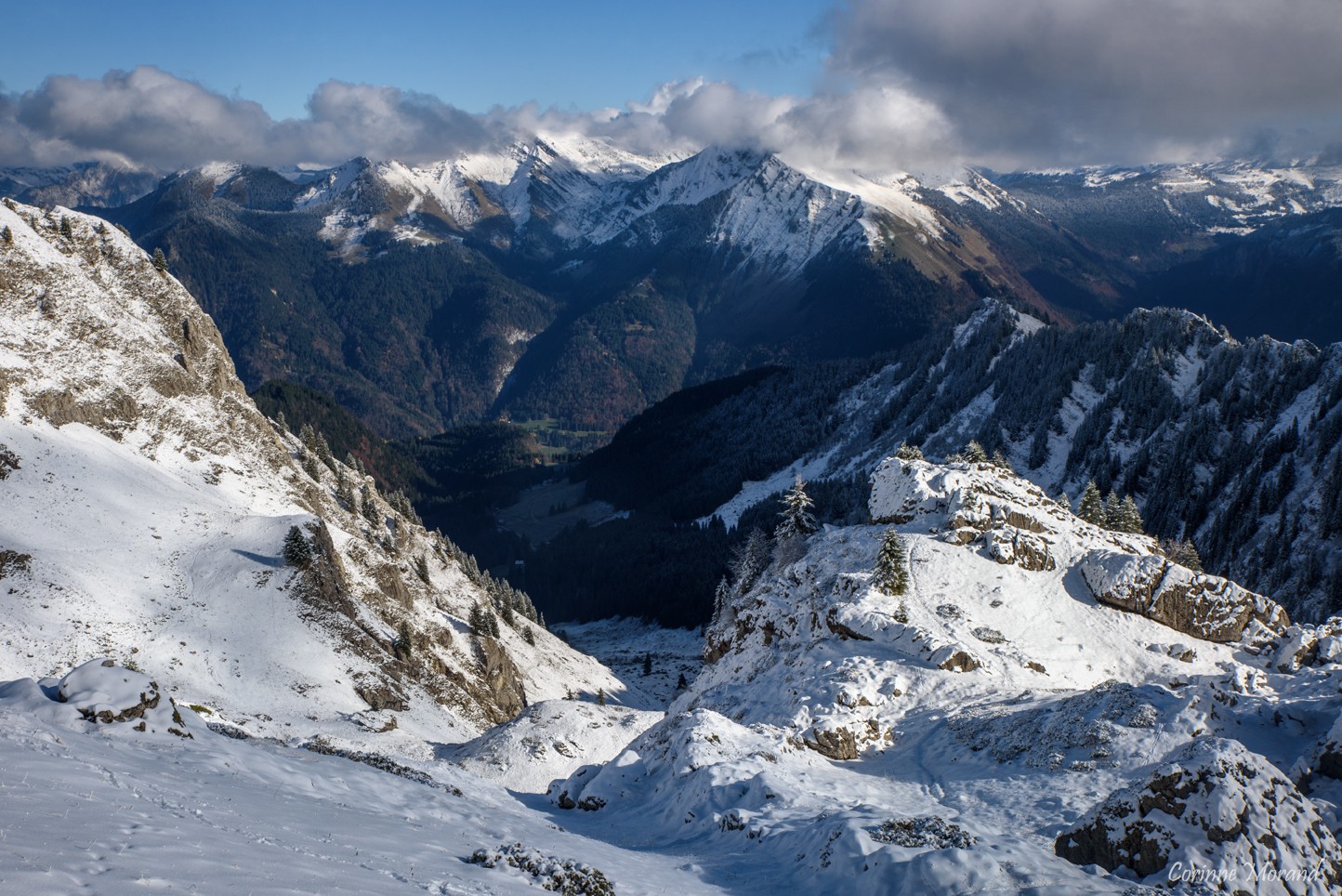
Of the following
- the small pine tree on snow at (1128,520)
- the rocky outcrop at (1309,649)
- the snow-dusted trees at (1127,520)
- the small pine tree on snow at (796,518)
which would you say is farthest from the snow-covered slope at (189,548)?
the small pine tree on snow at (1128,520)

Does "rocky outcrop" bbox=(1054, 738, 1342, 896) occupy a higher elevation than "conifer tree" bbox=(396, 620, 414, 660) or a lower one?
higher

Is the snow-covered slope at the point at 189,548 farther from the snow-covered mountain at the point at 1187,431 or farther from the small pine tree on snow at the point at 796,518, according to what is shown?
the snow-covered mountain at the point at 1187,431

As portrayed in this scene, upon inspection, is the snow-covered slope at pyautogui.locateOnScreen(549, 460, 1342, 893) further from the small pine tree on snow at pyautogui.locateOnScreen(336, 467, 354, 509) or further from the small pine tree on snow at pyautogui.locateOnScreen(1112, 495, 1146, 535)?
the small pine tree on snow at pyautogui.locateOnScreen(336, 467, 354, 509)

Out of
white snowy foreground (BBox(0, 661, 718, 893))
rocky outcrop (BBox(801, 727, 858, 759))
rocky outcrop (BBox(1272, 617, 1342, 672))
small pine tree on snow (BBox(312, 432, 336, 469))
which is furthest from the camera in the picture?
small pine tree on snow (BBox(312, 432, 336, 469))

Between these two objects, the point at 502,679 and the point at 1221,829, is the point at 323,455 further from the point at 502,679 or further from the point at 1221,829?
the point at 1221,829

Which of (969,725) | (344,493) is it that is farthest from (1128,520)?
(344,493)

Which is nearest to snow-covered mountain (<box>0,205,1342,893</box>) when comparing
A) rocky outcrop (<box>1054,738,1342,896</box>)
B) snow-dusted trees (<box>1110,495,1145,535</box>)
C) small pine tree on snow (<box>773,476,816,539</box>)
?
rocky outcrop (<box>1054,738,1342,896</box>)
